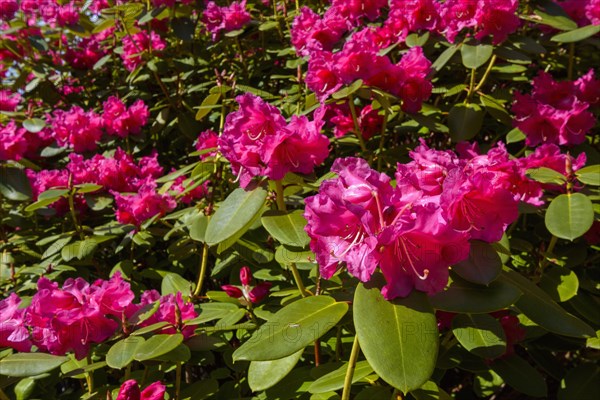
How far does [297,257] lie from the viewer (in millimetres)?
1089

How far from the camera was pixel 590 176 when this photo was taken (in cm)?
134

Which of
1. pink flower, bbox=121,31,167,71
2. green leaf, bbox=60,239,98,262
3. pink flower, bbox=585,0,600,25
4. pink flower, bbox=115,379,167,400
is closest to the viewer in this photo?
pink flower, bbox=115,379,167,400

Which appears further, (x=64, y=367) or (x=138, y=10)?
(x=138, y=10)

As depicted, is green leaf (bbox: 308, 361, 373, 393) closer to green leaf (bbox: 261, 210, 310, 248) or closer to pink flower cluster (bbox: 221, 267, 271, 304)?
green leaf (bbox: 261, 210, 310, 248)

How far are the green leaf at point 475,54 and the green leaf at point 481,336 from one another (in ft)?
3.00

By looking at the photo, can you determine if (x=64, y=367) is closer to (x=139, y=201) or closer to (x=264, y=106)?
(x=139, y=201)

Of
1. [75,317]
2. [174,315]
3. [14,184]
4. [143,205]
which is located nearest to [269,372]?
[174,315]

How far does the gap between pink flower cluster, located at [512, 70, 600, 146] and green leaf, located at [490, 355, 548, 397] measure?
72 centimetres

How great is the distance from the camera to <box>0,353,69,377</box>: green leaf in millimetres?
1078

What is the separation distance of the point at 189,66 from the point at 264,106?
5.02 feet

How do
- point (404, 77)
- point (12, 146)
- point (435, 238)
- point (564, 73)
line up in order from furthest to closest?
point (564, 73) → point (12, 146) → point (404, 77) → point (435, 238)

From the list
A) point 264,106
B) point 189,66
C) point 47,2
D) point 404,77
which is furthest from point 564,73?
point 47,2

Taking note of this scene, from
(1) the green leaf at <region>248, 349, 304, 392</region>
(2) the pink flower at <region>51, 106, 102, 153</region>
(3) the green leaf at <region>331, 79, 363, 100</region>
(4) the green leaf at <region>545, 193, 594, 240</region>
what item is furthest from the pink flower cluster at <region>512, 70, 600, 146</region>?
(2) the pink flower at <region>51, 106, 102, 153</region>

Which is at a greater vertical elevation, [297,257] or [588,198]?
[297,257]
